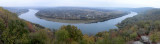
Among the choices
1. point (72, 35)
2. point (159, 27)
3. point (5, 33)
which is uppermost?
point (5, 33)

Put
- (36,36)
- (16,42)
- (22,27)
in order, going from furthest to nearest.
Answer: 1. (36,36)
2. (22,27)
3. (16,42)

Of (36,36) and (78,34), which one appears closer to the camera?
(36,36)

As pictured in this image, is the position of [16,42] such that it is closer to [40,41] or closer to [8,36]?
[8,36]

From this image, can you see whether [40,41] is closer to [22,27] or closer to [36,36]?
[36,36]

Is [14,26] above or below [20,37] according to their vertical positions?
above

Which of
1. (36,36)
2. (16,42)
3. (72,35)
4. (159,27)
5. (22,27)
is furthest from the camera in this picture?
(159,27)

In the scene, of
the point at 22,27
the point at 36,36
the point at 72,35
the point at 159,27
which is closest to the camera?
the point at 22,27

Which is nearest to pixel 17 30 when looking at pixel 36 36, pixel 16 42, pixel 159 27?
pixel 16 42

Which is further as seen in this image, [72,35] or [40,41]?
[72,35]

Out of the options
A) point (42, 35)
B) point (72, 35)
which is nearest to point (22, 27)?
point (42, 35)
